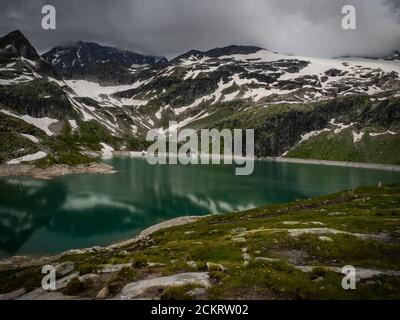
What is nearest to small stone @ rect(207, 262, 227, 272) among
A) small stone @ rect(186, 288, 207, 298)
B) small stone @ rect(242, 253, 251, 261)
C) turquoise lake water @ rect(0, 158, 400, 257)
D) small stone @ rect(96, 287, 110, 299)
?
small stone @ rect(242, 253, 251, 261)

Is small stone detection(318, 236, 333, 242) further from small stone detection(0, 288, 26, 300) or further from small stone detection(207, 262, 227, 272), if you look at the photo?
small stone detection(0, 288, 26, 300)

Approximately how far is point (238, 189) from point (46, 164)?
102474mm

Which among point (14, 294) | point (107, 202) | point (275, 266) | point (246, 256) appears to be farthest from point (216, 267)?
point (107, 202)

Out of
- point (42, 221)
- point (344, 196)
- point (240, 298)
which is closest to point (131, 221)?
point (42, 221)

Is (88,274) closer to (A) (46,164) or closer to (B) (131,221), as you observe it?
(B) (131,221)

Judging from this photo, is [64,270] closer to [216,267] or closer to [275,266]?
[216,267]

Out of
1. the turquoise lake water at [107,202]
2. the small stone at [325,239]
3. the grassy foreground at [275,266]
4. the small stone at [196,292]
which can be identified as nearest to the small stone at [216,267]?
the grassy foreground at [275,266]

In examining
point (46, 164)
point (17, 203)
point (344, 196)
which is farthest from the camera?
point (46, 164)

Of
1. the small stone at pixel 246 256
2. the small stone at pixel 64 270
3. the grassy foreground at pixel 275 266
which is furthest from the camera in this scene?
the small stone at pixel 64 270

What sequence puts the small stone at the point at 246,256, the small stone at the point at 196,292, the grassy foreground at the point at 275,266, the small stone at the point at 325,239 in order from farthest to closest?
the small stone at the point at 325,239 < the small stone at the point at 246,256 < the grassy foreground at the point at 275,266 < the small stone at the point at 196,292

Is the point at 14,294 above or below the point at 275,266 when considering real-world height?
below

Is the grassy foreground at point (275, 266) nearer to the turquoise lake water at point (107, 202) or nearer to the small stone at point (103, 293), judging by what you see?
the small stone at point (103, 293)

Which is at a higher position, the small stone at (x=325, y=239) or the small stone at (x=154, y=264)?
the small stone at (x=325, y=239)

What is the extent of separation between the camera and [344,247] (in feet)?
128
